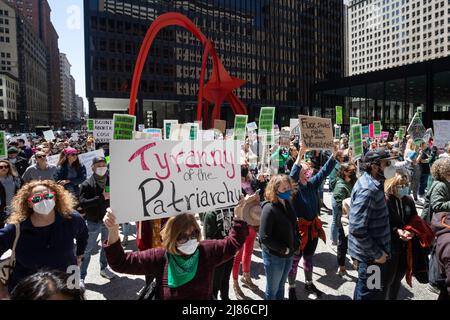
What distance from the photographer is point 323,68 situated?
274ft

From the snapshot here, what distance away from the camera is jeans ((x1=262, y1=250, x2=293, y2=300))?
3658 millimetres

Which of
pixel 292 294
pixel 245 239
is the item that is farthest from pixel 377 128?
pixel 245 239

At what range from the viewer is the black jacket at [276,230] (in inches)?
139

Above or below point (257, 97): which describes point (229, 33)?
above

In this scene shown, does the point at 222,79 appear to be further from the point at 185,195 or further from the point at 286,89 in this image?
the point at 286,89

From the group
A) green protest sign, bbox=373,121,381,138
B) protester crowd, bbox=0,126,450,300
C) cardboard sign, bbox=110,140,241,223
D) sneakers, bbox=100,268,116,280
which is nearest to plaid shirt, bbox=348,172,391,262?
protester crowd, bbox=0,126,450,300

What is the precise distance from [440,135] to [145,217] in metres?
9.39

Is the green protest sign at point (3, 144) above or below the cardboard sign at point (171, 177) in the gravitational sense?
above

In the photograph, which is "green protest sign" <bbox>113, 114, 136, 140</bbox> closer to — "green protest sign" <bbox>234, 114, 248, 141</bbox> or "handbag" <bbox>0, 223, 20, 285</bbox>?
"handbag" <bbox>0, 223, 20, 285</bbox>

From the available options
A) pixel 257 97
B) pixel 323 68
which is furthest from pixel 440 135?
pixel 323 68

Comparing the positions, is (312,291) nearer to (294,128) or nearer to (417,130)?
(417,130)

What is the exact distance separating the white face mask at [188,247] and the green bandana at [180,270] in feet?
0.15

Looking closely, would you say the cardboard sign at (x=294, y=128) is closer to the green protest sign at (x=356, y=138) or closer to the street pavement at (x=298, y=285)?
the green protest sign at (x=356, y=138)

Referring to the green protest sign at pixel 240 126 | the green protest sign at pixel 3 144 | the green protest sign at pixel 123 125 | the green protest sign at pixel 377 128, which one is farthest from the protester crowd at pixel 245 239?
the green protest sign at pixel 377 128
